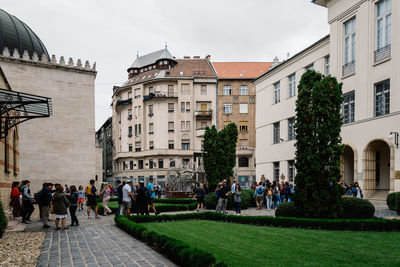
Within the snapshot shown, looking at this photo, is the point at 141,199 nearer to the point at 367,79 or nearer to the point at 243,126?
the point at 367,79

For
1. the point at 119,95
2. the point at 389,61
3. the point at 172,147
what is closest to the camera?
the point at 389,61

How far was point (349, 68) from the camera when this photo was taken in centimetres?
2336

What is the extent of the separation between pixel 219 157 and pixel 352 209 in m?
10.9

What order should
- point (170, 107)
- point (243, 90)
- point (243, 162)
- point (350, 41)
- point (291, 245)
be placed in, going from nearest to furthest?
point (291, 245) < point (350, 41) < point (243, 162) < point (243, 90) < point (170, 107)

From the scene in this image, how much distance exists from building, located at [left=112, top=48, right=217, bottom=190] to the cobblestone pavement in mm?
42988

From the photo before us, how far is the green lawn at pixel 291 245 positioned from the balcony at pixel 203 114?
43.7 m

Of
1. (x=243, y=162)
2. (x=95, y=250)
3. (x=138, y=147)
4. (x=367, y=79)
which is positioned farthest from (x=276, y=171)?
(x=138, y=147)

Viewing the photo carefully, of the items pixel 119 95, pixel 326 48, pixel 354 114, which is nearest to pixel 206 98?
pixel 119 95

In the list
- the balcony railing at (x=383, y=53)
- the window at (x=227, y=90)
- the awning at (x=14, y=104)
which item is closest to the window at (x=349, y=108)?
Answer: the balcony railing at (x=383, y=53)

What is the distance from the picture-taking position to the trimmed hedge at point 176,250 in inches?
243

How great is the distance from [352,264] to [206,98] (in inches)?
1991

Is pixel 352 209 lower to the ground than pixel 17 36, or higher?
lower

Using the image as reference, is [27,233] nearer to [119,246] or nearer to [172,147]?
[119,246]

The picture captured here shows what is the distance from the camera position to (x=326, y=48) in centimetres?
2634
